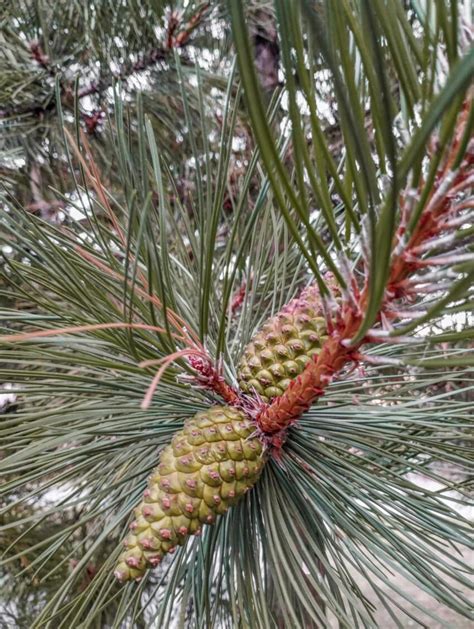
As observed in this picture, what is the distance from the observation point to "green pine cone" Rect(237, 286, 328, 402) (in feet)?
1.04

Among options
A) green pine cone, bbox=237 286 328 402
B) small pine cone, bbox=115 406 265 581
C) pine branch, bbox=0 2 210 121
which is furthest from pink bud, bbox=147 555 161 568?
pine branch, bbox=0 2 210 121

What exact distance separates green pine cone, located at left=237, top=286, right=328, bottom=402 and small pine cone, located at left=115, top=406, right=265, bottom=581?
0.10 ft

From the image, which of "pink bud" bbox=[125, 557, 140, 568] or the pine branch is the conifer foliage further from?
the pine branch

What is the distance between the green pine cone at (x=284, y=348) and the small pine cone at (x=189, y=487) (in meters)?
0.03

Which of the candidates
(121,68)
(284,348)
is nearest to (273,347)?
(284,348)

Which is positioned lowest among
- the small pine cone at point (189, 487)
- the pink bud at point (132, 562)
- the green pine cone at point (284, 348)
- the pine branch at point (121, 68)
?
the pink bud at point (132, 562)

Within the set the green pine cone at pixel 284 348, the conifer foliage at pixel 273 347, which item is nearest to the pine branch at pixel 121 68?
the conifer foliage at pixel 273 347

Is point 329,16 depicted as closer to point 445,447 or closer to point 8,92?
point 445,447

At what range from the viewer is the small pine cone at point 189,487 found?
289mm

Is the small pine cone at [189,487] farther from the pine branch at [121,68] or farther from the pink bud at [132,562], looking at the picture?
the pine branch at [121,68]

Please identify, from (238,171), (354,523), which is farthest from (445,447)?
(238,171)

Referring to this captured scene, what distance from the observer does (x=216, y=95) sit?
2.65 ft

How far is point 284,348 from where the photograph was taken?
32 centimetres

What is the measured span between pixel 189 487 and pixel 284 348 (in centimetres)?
9
